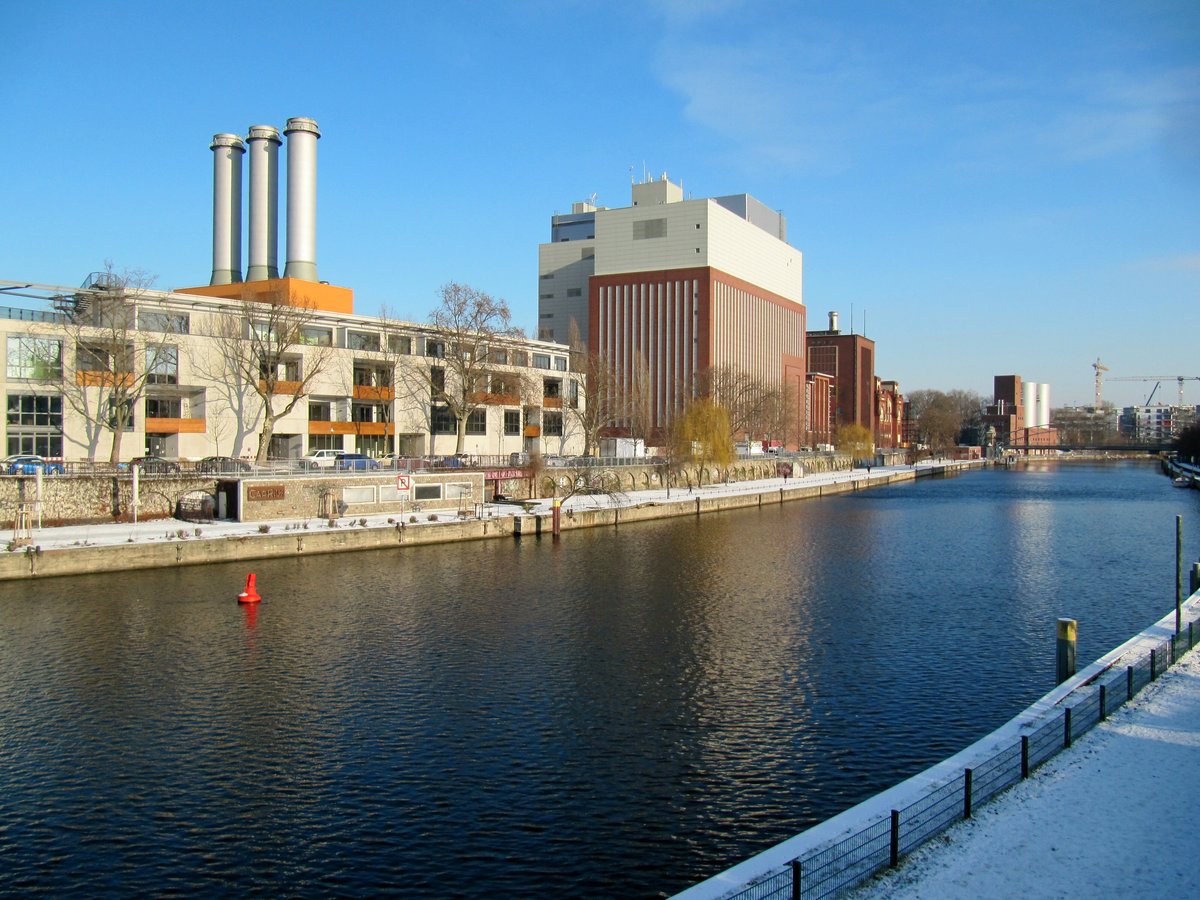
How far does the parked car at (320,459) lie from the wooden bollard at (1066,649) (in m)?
43.9

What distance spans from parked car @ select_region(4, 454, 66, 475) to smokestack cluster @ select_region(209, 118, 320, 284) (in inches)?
1571

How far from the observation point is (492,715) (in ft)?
72.1

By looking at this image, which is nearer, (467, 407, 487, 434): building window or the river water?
the river water

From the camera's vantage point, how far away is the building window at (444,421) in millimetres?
80562

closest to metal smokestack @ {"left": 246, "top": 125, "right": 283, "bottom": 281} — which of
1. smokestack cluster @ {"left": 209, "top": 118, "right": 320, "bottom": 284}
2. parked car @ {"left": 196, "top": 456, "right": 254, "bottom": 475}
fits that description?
smokestack cluster @ {"left": 209, "top": 118, "right": 320, "bottom": 284}

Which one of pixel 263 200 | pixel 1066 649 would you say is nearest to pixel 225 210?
pixel 263 200

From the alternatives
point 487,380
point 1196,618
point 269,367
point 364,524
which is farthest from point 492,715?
point 487,380

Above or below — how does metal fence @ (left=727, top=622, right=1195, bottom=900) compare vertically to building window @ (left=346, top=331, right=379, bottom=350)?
below

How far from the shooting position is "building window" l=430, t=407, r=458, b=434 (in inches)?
3172

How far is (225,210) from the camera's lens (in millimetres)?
92250

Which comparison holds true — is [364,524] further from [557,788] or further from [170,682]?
[557,788]

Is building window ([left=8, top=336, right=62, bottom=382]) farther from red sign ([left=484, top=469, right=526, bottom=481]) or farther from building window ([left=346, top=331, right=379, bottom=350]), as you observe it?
red sign ([left=484, top=469, right=526, bottom=481])

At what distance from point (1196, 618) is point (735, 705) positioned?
1527cm

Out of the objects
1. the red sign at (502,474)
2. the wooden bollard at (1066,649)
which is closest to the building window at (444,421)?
the red sign at (502,474)
